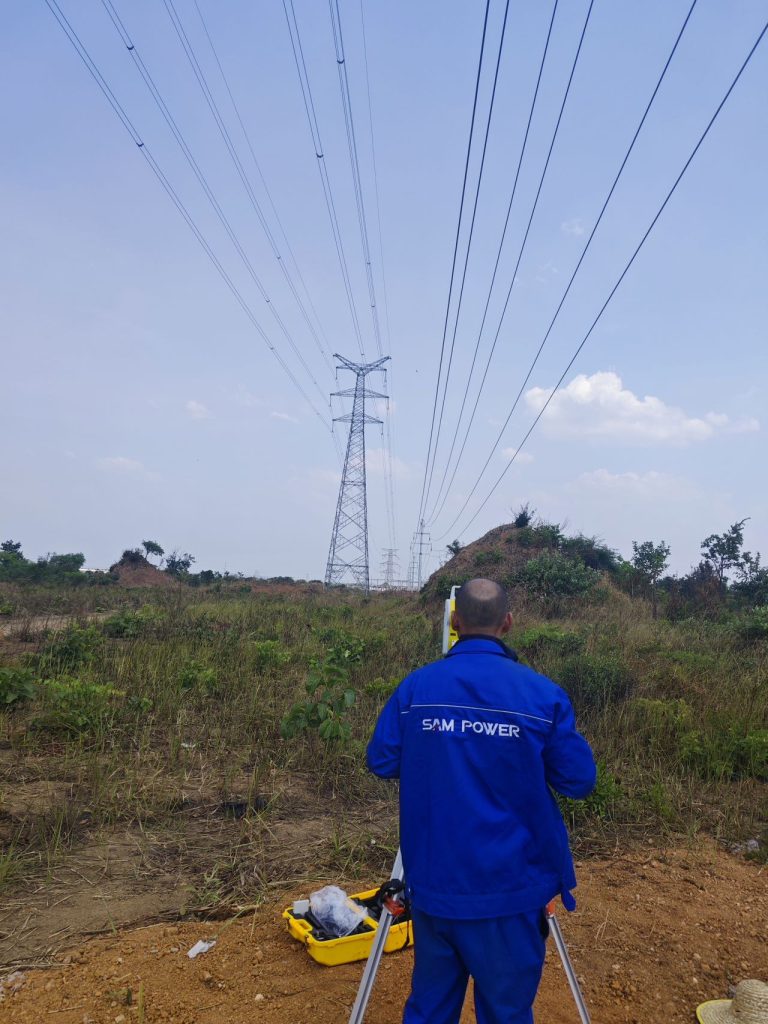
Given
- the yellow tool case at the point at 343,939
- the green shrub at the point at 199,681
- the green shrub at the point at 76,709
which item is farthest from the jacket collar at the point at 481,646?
the green shrub at the point at 199,681

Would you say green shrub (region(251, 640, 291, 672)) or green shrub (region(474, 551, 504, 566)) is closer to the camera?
green shrub (region(251, 640, 291, 672))

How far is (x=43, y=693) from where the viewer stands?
7.48m

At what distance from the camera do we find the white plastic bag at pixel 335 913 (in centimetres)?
387

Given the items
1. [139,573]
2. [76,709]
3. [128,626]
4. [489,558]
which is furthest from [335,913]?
[139,573]

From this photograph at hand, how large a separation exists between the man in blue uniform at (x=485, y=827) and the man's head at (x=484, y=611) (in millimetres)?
122

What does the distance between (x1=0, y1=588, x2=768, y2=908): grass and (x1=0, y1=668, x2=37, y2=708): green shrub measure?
47 millimetres

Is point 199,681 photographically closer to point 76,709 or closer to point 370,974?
point 76,709

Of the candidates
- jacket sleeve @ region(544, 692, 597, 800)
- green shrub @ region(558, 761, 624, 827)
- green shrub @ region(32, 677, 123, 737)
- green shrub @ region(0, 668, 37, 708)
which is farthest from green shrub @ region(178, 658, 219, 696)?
jacket sleeve @ region(544, 692, 597, 800)

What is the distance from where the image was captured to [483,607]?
8.55ft

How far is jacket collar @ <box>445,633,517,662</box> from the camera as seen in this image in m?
2.53

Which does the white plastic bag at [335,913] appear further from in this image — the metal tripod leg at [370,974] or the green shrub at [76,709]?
the green shrub at [76,709]

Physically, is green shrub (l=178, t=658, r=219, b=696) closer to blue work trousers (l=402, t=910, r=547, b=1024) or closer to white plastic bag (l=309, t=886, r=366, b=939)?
white plastic bag (l=309, t=886, r=366, b=939)

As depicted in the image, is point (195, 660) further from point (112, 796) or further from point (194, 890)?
point (194, 890)

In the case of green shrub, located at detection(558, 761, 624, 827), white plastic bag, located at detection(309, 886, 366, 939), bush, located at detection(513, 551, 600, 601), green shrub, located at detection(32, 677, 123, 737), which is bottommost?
white plastic bag, located at detection(309, 886, 366, 939)
